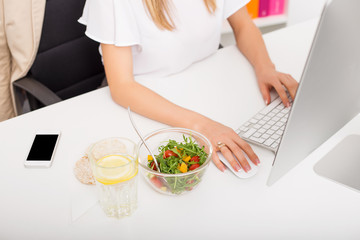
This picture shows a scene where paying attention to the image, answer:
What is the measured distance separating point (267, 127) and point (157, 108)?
293 millimetres

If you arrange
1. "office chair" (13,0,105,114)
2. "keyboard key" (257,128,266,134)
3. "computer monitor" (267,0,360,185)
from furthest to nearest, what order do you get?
1. "office chair" (13,0,105,114)
2. "keyboard key" (257,128,266,134)
3. "computer monitor" (267,0,360,185)

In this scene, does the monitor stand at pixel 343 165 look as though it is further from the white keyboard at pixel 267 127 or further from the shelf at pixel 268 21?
the shelf at pixel 268 21

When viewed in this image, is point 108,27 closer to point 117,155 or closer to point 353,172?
point 117,155

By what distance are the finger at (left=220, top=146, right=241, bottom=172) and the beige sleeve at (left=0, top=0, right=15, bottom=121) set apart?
819mm

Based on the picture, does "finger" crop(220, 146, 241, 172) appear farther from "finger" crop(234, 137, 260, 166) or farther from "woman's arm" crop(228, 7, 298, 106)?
"woman's arm" crop(228, 7, 298, 106)

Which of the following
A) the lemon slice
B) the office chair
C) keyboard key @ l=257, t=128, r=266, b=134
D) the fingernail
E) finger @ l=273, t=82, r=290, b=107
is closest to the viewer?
the lemon slice

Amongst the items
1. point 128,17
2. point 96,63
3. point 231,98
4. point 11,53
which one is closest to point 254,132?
point 231,98

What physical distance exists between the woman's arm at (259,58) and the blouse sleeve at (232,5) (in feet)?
0.32

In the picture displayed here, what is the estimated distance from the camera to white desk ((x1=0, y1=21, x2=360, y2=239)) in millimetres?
741

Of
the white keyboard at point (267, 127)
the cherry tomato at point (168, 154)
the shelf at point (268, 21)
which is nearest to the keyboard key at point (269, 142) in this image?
the white keyboard at point (267, 127)

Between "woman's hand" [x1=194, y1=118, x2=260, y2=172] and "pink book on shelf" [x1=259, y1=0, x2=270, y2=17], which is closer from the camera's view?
"woman's hand" [x1=194, y1=118, x2=260, y2=172]

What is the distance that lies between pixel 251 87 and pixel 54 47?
678mm

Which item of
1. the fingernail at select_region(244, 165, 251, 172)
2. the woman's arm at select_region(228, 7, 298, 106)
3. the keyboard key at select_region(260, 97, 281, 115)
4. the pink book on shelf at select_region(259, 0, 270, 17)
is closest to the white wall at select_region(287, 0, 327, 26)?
the pink book on shelf at select_region(259, 0, 270, 17)

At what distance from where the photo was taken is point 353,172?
0.89m
